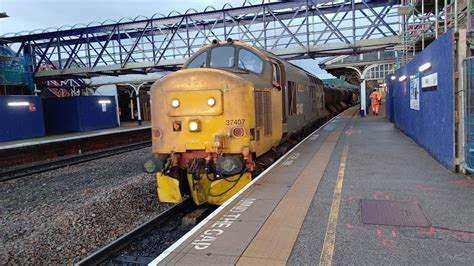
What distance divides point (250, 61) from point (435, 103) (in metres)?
4.13

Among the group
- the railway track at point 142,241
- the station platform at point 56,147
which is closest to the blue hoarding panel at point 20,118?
the station platform at point 56,147

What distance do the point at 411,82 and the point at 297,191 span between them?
290 inches

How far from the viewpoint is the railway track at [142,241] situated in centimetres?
538

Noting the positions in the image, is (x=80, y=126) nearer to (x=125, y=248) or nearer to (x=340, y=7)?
(x=340, y=7)

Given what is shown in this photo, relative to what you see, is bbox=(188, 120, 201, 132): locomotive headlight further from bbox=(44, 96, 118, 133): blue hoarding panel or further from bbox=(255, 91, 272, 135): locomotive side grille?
bbox=(44, 96, 118, 133): blue hoarding panel

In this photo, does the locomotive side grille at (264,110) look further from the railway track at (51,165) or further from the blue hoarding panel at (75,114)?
the blue hoarding panel at (75,114)

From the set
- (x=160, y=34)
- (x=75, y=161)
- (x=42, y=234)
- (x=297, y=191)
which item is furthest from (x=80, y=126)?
(x=297, y=191)

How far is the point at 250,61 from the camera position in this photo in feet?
26.2

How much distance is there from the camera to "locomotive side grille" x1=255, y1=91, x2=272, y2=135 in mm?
6996

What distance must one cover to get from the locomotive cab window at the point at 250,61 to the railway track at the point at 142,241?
3.04m

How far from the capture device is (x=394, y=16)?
19078mm

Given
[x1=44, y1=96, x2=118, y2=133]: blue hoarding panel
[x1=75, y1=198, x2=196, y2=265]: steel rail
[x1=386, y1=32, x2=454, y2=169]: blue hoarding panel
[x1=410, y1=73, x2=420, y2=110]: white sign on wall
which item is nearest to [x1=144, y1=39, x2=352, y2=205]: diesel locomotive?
[x1=75, y1=198, x2=196, y2=265]: steel rail

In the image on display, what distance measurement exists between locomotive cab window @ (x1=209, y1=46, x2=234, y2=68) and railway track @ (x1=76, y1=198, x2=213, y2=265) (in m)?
3.06

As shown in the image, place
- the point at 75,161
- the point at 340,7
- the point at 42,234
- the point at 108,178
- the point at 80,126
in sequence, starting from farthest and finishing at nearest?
1. the point at 80,126
2. the point at 340,7
3. the point at 75,161
4. the point at 108,178
5. the point at 42,234
